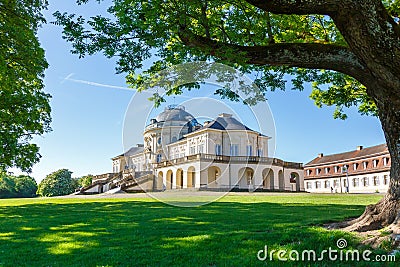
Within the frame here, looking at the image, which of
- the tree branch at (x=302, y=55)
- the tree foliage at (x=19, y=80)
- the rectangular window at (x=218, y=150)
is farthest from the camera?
the tree foliage at (x=19, y=80)

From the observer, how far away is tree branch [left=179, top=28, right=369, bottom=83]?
7.09 meters

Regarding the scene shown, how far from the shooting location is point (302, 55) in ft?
24.0

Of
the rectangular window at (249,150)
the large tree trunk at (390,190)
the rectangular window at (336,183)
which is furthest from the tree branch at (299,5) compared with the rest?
the rectangular window at (336,183)

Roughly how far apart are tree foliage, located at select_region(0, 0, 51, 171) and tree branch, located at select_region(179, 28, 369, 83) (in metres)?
11.6

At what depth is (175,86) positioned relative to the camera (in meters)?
9.02

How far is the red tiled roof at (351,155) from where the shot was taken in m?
63.7

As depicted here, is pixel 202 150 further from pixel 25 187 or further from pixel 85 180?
pixel 25 187

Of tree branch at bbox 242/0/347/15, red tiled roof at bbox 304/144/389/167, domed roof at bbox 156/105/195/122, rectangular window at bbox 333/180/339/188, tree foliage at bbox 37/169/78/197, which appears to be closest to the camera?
tree branch at bbox 242/0/347/15

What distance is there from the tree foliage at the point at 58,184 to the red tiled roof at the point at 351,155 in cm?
5212

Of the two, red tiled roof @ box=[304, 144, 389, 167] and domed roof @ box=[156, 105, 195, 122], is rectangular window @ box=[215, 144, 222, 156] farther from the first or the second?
red tiled roof @ box=[304, 144, 389, 167]

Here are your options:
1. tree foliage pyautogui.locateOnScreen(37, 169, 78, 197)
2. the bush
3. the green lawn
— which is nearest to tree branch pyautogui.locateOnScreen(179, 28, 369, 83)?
the green lawn

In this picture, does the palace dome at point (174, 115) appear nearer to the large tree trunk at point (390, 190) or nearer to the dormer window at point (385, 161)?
the large tree trunk at point (390, 190)

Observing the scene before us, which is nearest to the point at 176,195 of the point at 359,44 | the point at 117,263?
the point at 117,263

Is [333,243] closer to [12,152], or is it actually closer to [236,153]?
[236,153]
